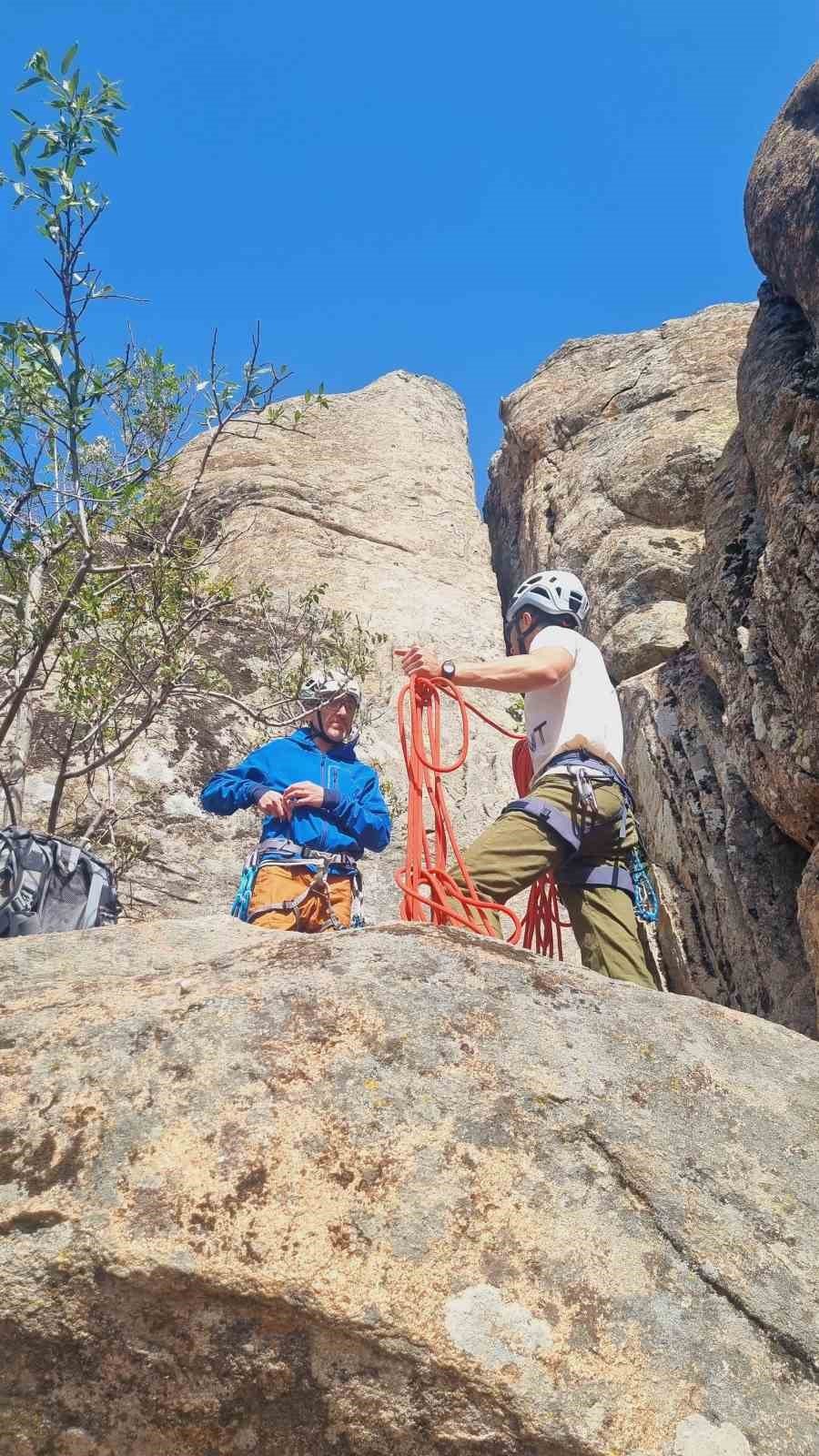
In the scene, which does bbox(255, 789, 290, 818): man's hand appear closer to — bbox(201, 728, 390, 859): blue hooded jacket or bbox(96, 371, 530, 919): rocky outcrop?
bbox(201, 728, 390, 859): blue hooded jacket

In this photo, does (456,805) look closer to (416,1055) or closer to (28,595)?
(28,595)

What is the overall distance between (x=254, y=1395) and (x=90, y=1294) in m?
0.54

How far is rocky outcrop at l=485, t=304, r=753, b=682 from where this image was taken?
536 inches

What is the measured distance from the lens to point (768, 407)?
9469mm

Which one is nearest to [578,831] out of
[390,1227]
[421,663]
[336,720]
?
[421,663]

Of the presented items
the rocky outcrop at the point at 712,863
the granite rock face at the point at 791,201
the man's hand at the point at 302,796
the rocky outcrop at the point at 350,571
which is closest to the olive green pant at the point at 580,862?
the man's hand at the point at 302,796

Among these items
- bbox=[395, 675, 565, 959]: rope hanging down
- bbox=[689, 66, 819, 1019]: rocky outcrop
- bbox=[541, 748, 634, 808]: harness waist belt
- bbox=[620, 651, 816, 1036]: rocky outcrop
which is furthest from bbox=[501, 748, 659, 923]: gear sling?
bbox=[620, 651, 816, 1036]: rocky outcrop

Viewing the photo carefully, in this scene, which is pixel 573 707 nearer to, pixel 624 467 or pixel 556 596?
pixel 556 596

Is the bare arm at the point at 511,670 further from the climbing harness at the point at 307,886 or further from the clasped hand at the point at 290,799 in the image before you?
the climbing harness at the point at 307,886

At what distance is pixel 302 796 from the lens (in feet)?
23.9

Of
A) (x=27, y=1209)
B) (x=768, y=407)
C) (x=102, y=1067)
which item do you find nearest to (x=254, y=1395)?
(x=27, y=1209)

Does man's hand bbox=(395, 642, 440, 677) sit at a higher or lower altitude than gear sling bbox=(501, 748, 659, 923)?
higher

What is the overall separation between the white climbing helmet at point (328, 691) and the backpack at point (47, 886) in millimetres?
2258

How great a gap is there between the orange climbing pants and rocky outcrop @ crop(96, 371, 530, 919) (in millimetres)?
3928
